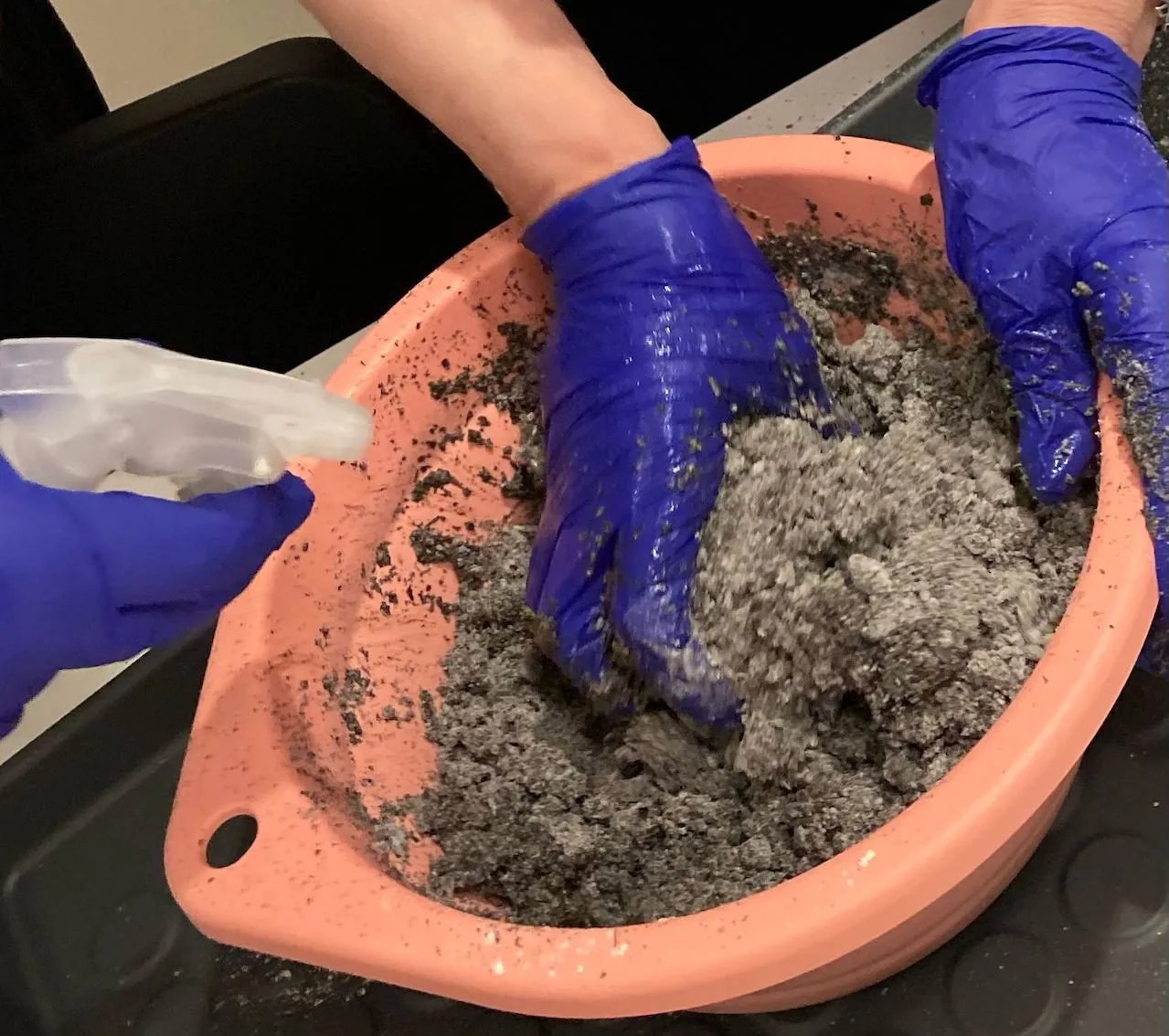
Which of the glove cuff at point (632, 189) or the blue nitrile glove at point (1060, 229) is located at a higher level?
the glove cuff at point (632, 189)

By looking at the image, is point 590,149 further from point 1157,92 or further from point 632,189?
point 1157,92

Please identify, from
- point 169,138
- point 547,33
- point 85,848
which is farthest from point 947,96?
point 85,848

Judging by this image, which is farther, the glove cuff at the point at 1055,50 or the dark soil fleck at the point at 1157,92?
the dark soil fleck at the point at 1157,92

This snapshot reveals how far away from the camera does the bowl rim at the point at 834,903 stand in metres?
0.41

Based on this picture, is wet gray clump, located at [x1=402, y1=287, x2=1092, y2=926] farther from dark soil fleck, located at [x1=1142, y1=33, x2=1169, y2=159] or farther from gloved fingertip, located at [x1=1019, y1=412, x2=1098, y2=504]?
dark soil fleck, located at [x1=1142, y1=33, x2=1169, y2=159]

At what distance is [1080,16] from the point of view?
56cm

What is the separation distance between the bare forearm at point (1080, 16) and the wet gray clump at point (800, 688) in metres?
0.16

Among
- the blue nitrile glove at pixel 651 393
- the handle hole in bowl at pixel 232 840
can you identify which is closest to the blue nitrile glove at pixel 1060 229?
the blue nitrile glove at pixel 651 393

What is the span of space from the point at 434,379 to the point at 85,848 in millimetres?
358

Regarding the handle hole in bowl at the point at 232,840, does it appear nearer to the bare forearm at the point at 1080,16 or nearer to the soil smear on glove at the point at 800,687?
the soil smear on glove at the point at 800,687

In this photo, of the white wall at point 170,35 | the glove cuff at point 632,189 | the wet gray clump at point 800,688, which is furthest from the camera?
the white wall at point 170,35

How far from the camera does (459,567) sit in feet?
2.27

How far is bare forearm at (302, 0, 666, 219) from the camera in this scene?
2.06 feet

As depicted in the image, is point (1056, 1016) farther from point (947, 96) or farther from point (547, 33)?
point (547, 33)
